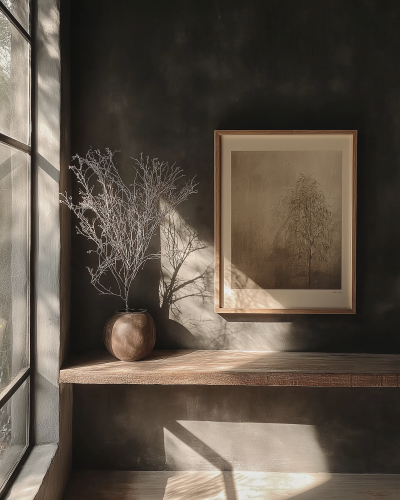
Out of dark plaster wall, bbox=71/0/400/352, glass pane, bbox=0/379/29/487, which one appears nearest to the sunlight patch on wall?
dark plaster wall, bbox=71/0/400/352

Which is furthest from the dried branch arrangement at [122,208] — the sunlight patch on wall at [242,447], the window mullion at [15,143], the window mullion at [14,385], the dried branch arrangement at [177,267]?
the sunlight patch on wall at [242,447]

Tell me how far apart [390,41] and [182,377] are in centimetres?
222

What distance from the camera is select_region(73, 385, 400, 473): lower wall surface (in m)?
2.76

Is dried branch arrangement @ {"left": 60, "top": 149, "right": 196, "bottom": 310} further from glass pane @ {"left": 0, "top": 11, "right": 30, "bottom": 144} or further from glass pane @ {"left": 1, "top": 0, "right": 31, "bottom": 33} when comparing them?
glass pane @ {"left": 1, "top": 0, "right": 31, "bottom": 33}

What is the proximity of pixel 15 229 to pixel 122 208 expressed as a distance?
27.7 inches

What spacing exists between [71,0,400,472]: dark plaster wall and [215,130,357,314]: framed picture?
9 centimetres

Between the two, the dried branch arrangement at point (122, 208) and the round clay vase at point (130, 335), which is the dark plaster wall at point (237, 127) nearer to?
the dried branch arrangement at point (122, 208)

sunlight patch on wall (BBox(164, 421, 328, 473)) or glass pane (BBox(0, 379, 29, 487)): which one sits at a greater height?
glass pane (BBox(0, 379, 29, 487))

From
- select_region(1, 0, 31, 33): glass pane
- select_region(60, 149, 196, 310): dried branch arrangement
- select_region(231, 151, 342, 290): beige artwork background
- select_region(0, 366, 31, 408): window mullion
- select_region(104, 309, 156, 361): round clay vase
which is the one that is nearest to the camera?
select_region(0, 366, 31, 408): window mullion

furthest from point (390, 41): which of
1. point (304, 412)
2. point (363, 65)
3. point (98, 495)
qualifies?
point (98, 495)

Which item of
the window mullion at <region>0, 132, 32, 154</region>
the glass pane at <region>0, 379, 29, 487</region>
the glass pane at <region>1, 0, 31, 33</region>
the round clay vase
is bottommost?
the glass pane at <region>0, 379, 29, 487</region>

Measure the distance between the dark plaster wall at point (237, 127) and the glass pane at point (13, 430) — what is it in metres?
0.49

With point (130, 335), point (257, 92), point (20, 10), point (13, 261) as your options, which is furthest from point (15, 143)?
point (257, 92)

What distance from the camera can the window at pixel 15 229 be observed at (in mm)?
2018
